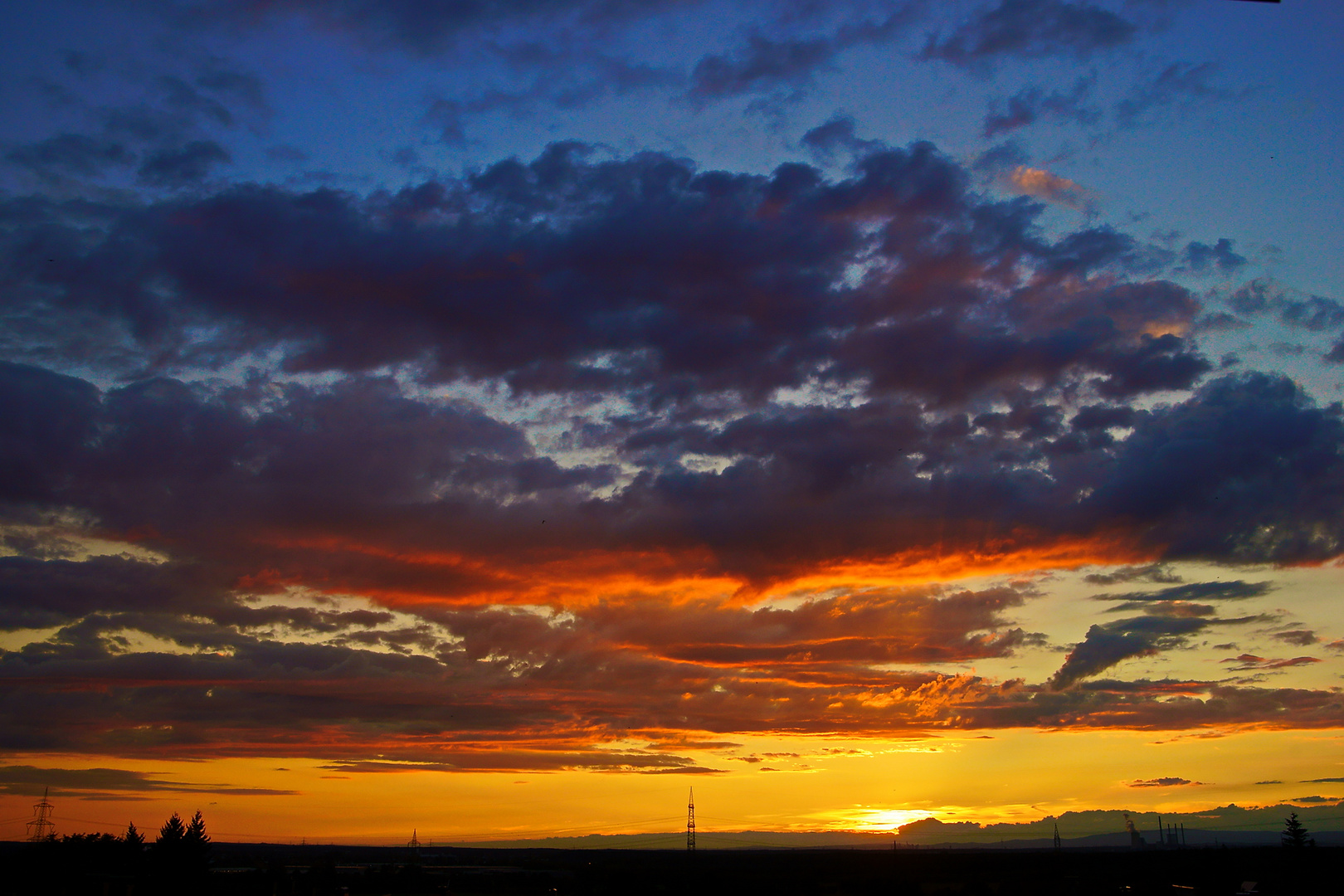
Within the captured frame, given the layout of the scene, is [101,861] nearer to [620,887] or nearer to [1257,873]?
[620,887]

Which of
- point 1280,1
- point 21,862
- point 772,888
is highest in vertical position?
point 1280,1

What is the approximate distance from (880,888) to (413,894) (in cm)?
8127

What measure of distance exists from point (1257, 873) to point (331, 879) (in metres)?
173

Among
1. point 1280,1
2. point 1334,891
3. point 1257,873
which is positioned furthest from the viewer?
point 1257,873

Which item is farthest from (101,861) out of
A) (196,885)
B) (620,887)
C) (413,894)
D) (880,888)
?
(880,888)

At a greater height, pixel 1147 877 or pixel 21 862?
pixel 21 862

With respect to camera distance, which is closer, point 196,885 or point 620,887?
point 196,885

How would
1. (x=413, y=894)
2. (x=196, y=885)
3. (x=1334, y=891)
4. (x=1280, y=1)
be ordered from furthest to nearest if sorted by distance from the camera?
1. (x=413, y=894)
2. (x=1334, y=891)
3. (x=196, y=885)
4. (x=1280, y=1)

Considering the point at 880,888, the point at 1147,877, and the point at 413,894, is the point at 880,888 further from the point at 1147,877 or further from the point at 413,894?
the point at 413,894

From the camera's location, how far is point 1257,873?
190 meters

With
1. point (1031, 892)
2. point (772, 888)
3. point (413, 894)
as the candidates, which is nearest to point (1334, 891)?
point (1031, 892)

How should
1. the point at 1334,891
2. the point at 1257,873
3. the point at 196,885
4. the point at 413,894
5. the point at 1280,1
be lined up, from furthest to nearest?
the point at 1257,873
the point at 413,894
the point at 1334,891
the point at 196,885
the point at 1280,1

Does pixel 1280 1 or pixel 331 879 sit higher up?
pixel 1280 1

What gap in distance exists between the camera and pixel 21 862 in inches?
5010
